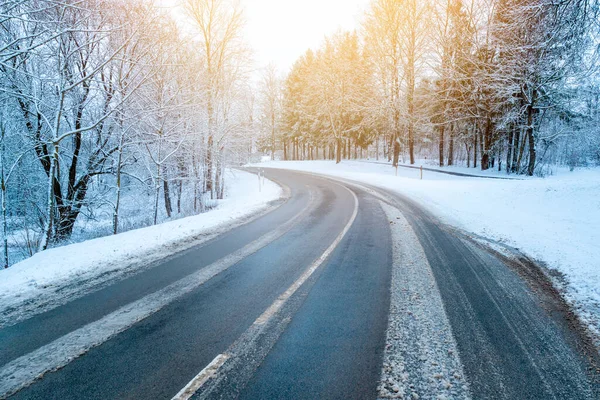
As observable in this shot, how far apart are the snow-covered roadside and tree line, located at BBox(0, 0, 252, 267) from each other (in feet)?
9.00

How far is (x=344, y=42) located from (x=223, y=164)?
27.2 metres

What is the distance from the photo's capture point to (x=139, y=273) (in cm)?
477

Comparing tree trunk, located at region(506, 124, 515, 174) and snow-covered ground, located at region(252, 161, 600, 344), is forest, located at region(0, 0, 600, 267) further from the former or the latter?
snow-covered ground, located at region(252, 161, 600, 344)

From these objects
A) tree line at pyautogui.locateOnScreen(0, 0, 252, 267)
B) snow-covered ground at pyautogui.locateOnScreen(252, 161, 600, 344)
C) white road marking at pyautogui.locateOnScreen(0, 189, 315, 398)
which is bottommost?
white road marking at pyautogui.locateOnScreen(0, 189, 315, 398)

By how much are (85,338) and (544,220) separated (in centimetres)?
1057

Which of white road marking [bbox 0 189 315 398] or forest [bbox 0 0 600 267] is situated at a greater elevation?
forest [bbox 0 0 600 267]

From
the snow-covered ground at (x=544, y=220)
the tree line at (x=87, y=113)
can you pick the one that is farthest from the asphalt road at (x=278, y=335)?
the tree line at (x=87, y=113)

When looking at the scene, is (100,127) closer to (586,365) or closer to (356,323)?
(356,323)

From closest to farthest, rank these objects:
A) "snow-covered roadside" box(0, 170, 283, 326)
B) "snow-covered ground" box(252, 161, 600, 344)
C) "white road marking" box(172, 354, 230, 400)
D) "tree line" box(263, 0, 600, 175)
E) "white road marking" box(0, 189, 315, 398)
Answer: "white road marking" box(172, 354, 230, 400), "white road marking" box(0, 189, 315, 398), "snow-covered roadside" box(0, 170, 283, 326), "snow-covered ground" box(252, 161, 600, 344), "tree line" box(263, 0, 600, 175)

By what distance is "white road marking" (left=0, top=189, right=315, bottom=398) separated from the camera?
7.97ft

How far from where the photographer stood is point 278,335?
3.01 m

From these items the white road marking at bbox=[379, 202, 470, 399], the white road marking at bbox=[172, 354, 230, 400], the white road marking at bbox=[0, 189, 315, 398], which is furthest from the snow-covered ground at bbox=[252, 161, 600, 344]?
the white road marking at bbox=[0, 189, 315, 398]

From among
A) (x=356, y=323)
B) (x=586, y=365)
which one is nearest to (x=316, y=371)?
(x=356, y=323)

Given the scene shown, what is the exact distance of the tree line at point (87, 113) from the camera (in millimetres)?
7934
